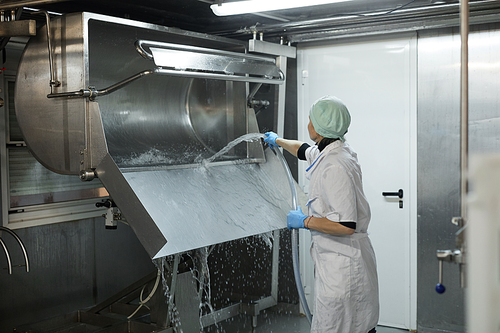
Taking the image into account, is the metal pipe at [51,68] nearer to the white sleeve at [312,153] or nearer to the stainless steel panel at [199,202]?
the stainless steel panel at [199,202]

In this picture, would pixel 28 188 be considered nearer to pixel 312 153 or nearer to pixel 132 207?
pixel 132 207

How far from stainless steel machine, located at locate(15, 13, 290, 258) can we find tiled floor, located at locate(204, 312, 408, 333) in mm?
1013

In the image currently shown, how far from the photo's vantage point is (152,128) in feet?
10.2

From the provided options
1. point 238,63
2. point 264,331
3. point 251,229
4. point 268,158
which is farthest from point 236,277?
point 238,63

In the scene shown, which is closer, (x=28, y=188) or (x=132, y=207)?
(x=132, y=207)

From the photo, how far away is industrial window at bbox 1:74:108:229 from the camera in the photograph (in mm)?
2967

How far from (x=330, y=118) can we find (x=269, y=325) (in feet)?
5.93

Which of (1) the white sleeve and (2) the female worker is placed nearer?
(2) the female worker

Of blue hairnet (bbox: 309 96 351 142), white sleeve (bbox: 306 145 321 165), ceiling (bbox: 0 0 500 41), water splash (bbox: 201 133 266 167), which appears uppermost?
ceiling (bbox: 0 0 500 41)

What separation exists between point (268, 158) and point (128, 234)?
1439mm

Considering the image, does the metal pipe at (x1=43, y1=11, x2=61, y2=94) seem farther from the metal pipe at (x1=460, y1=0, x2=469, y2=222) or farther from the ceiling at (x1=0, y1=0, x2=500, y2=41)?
the metal pipe at (x1=460, y1=0, x2=469, y2=222)

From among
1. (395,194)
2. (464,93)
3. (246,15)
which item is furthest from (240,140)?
(464,93)

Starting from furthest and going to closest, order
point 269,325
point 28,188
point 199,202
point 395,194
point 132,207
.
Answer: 1. point 269,325
2. point 395,194
3. point 28,188
4. point 199,202
5. point 132,207

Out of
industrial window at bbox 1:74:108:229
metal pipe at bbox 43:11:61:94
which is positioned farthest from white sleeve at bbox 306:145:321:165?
industrial window at bbox 1:74:108:229
